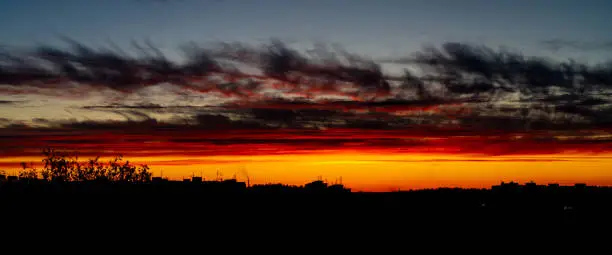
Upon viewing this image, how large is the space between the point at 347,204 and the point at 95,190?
54.3 meters

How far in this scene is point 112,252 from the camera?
61.9 meters

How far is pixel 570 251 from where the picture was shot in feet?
244

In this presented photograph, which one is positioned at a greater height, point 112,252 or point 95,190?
point 95,190

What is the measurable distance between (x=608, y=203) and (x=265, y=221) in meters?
82.2

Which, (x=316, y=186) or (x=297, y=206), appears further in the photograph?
(x=316, y=186)

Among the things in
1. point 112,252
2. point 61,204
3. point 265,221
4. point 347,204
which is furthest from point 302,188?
point 112,252

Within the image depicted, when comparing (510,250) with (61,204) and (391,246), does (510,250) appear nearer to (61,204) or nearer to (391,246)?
(391,246)

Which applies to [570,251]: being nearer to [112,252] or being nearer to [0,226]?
[112,252]

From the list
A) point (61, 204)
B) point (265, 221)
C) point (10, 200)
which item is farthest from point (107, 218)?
point (265, 221)

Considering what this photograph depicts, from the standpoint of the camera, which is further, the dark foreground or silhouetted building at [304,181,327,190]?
silhouetted building at [304,181,327,190]

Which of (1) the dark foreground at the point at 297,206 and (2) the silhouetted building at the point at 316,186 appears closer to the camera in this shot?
(1) the dark foreground at the point at 297,206

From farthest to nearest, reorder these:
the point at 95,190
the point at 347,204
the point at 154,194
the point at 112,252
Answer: the point at 347,204 → the point at 154,194 → the point at 95,190 → the point at 112,252

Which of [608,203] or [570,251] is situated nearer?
[570,251]

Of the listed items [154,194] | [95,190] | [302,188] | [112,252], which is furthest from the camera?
[302,188]
